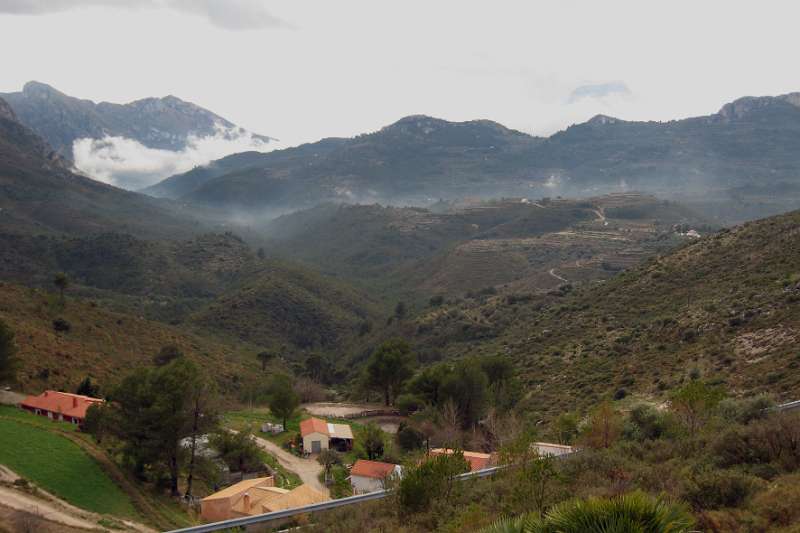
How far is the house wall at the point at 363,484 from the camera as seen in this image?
23.7 meters

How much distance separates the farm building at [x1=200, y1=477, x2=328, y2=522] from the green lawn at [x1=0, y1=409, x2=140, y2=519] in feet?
7.63

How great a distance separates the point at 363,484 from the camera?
79.6 feet

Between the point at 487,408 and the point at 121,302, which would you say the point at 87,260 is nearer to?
the point at 121,302

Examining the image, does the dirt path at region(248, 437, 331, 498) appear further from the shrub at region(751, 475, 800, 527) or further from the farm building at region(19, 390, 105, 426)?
the shrub at region(751, 475, 800, 527)

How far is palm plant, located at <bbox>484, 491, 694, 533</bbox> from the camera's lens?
237 inches

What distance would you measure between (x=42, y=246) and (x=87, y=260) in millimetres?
9466

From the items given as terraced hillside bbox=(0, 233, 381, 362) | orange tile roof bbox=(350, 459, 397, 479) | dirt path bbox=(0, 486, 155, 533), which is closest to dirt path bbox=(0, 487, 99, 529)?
dirt path bbox=(0, 486, 155, 533)

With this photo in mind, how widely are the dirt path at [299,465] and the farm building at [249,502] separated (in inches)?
178

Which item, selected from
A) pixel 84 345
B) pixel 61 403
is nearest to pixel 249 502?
pixel 61 403

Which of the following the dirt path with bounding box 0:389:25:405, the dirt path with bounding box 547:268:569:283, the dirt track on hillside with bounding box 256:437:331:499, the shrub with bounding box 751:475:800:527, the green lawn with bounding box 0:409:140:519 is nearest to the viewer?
the shrub with bounding box 751:475:800:527

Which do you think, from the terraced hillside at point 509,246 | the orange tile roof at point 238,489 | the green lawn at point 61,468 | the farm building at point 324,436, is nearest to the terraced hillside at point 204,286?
the terraced hillside at point 509,246

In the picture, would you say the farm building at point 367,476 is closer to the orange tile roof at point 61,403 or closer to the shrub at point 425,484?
the shrub at point 425,484

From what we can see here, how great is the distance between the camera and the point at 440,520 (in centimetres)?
1186

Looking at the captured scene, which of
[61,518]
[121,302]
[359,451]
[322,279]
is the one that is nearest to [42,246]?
[121,302]
